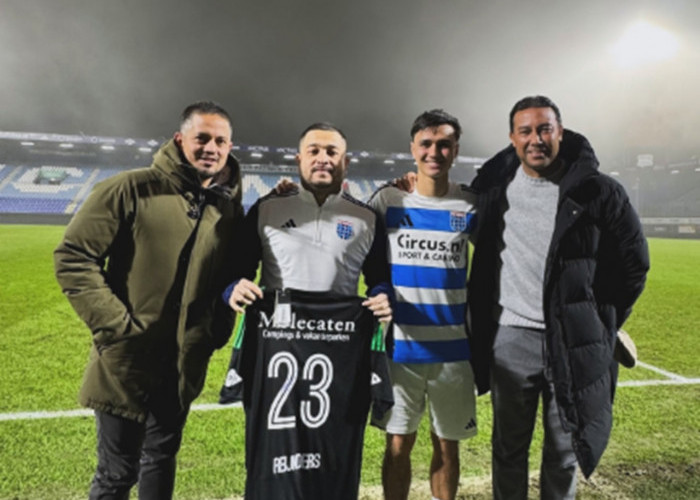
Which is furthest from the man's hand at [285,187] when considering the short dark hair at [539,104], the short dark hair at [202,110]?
the short dark hair at [539,104]

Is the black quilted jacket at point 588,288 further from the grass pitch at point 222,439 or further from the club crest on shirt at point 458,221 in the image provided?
the grass pitch at point 222,439

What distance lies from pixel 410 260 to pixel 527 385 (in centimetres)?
85

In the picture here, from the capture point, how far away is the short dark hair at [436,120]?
8.50 feet

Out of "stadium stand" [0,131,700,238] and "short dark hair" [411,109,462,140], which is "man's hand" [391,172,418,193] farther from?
"stadium stand" [0,131,700,238]

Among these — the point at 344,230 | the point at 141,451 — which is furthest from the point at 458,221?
the point at 141,451

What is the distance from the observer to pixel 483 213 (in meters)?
2.69

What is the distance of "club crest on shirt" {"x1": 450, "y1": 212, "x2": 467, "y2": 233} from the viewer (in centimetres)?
262

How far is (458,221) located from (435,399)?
36.9 inches

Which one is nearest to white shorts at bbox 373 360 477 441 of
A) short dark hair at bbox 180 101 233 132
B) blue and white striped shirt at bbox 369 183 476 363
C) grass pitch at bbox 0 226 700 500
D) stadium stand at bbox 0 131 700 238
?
blue and white striped shirt at bbox 369 183 476 363

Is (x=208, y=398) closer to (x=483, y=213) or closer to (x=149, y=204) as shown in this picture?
(x=149, y=204)

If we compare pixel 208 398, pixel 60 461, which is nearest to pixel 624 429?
pixel 208 398

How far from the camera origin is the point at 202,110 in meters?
2.35

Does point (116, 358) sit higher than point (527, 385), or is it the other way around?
point (116, 358)

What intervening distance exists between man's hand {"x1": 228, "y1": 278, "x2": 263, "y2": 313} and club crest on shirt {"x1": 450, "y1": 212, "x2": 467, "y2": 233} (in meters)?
1.09
